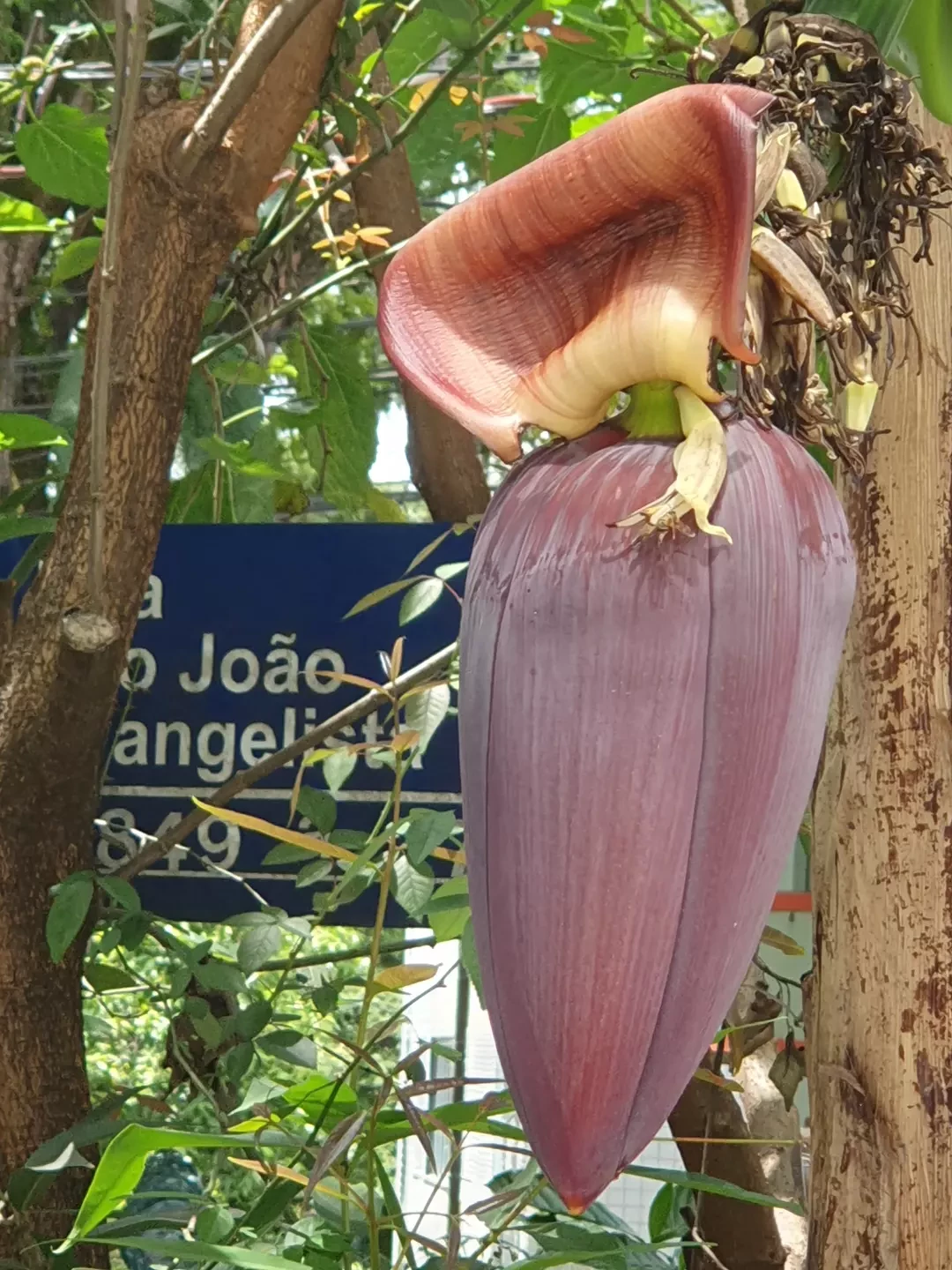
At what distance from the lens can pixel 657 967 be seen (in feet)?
0.70

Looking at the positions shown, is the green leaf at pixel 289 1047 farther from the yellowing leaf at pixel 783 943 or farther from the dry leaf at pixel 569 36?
the dry leaf at pixel 569 36

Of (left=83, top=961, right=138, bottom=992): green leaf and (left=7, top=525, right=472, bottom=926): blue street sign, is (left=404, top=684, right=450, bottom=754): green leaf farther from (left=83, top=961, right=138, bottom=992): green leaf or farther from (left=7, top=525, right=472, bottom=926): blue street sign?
(left=83, top=961, right=138, bottom=992): green leaf

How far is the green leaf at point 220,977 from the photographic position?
0.70m

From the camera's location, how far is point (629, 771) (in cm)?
21

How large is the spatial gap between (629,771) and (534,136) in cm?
76

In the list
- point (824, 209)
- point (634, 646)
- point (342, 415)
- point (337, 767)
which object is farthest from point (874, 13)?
point (342, 415)

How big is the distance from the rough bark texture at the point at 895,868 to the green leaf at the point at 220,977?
1.28ft

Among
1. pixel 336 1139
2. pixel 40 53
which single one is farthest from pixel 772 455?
pixel 40 53

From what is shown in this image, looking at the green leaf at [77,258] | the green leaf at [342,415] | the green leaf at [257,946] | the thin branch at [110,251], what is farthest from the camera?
the green leaf at [342,415]

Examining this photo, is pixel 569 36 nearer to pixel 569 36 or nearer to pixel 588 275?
pixel 569 36

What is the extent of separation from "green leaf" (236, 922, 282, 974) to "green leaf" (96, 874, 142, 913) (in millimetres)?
73

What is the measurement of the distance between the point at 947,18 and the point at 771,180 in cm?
12

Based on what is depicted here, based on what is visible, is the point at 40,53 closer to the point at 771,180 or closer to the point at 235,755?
the point at 235,755

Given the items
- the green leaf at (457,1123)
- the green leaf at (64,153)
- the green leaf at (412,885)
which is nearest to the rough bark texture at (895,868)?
the green leaf at (457,1123)
